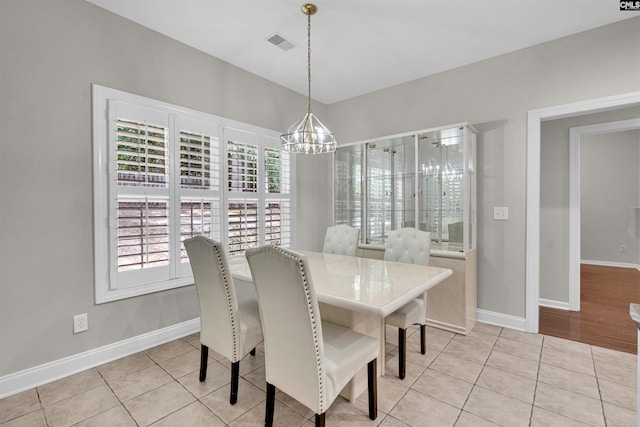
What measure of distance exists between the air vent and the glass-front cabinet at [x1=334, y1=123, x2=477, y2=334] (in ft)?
4.70

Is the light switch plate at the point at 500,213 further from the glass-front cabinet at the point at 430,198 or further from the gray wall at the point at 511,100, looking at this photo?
the glass-front cabinet at the point at 430,198

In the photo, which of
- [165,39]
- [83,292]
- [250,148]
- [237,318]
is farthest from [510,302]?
[165,39]

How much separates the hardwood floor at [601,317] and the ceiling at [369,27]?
2796mm

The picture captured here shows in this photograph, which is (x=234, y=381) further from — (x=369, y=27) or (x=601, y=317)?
(x=601, y=317)

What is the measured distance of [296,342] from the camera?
141cm

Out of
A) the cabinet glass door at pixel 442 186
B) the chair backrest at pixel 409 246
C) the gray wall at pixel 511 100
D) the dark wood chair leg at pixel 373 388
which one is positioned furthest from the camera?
the cabinet glass door at pixel 442 186

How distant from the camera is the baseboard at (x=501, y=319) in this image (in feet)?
9.62

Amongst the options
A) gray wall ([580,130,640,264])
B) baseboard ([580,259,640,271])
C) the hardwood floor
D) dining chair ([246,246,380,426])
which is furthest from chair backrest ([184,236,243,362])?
baseboard ([580,259,640,271])

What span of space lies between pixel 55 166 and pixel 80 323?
47.1 inches

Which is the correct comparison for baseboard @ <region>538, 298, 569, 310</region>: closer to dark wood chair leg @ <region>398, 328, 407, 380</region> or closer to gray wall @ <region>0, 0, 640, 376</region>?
gray wall @ <region>0, 0, 640, 376</region>

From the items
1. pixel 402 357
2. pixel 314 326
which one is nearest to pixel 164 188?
pixel 314 326

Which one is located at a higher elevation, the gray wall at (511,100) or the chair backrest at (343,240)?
the gray wall at (511,100)

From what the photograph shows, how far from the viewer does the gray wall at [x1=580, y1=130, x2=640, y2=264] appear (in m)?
5.44

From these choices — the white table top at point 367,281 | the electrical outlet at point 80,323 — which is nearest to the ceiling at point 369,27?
the white table top at point 367,281
